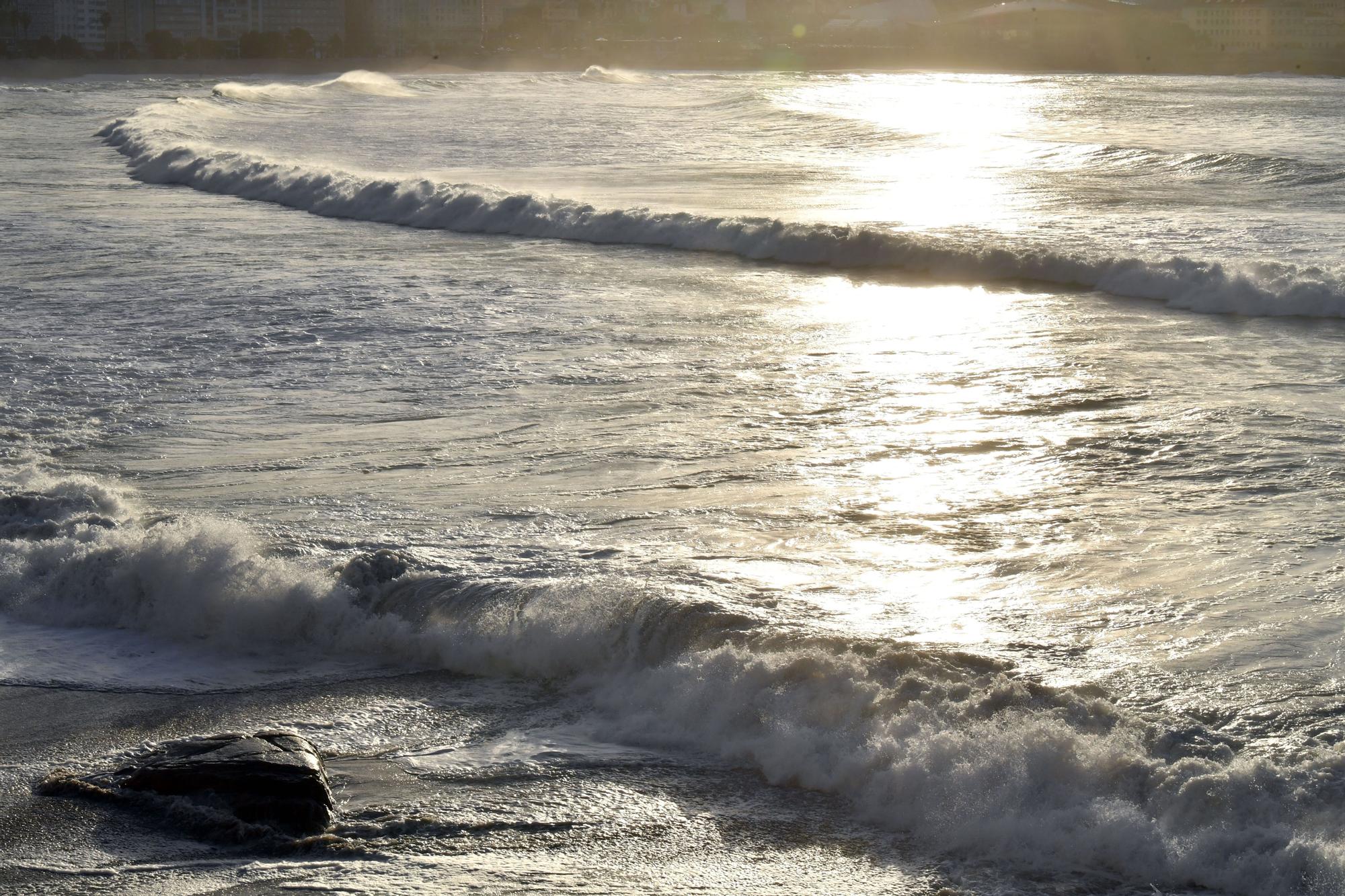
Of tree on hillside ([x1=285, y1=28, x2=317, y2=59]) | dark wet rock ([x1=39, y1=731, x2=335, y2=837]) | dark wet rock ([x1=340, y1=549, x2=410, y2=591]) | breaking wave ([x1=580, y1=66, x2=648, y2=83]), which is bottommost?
dark wet rock ([x1=39, y1=731, x2=335, y2=837])

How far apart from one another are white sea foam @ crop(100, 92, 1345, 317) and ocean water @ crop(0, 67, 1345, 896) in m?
0.10

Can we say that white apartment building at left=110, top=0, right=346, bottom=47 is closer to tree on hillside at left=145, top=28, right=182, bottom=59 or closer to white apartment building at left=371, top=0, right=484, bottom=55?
white apartment building at left=371, top=0, right=484, bottom=55

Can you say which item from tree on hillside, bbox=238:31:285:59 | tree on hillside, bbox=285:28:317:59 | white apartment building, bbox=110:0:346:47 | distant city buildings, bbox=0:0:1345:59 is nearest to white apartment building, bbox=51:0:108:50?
distant city buildings, bbox=0:0:1345:59

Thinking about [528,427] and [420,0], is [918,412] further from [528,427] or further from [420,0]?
[420,0]

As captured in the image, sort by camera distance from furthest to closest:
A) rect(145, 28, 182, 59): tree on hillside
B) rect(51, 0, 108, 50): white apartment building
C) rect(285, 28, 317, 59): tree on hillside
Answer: rect(51, 0, 108, 50): white apartment building → rect(285, 28, 317, 59): tree on hillside → rect(145, 28, 182, 59): tree on hillside

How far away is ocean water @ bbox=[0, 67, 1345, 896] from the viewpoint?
13.8 ft

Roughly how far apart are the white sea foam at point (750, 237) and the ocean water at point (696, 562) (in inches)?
3.8

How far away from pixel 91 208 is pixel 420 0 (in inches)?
5067

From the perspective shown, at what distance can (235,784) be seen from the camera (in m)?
4.32

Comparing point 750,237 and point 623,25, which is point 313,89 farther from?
point 623,25

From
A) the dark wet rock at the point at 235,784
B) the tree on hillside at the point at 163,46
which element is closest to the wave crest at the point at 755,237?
the dark wet rock at the point at 235,784

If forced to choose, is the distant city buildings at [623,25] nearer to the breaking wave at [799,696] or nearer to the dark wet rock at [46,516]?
the dark wet rock at [46,516]

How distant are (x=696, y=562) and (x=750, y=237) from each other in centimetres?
1154

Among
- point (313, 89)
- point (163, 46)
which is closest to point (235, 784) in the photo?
point (313, 89)
